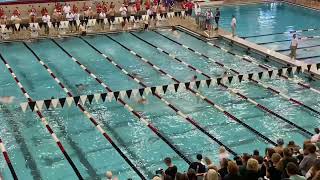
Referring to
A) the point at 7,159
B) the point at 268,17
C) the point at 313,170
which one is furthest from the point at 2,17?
the point at 313,170

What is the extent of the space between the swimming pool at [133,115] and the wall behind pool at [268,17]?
415cm

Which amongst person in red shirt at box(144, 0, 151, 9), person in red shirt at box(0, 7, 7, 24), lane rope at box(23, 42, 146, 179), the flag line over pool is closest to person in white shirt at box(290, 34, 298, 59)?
the flag line over pool

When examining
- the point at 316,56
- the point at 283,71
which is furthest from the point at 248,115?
the point at 316,56

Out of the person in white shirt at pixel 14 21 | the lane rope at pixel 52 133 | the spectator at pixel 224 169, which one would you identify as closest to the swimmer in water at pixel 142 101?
the lane rope at pixel 52 133

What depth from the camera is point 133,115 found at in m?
12.8

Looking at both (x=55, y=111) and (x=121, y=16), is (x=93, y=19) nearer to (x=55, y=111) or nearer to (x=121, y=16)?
(x=121, y=16)

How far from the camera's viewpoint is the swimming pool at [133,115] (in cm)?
1070

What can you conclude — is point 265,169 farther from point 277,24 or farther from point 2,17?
point 277,24

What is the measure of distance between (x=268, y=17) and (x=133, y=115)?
1359cm

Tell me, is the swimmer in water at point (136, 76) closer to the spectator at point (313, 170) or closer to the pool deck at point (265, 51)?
the pool deck at point (265, 51)

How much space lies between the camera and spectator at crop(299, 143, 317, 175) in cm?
766

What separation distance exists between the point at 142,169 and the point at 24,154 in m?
2.53

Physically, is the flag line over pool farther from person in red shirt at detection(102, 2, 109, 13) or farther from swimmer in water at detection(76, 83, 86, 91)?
person in red shirt at detection(102, 2, 109, 13)

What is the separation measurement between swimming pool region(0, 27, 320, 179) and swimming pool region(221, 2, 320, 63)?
1.96 metres
